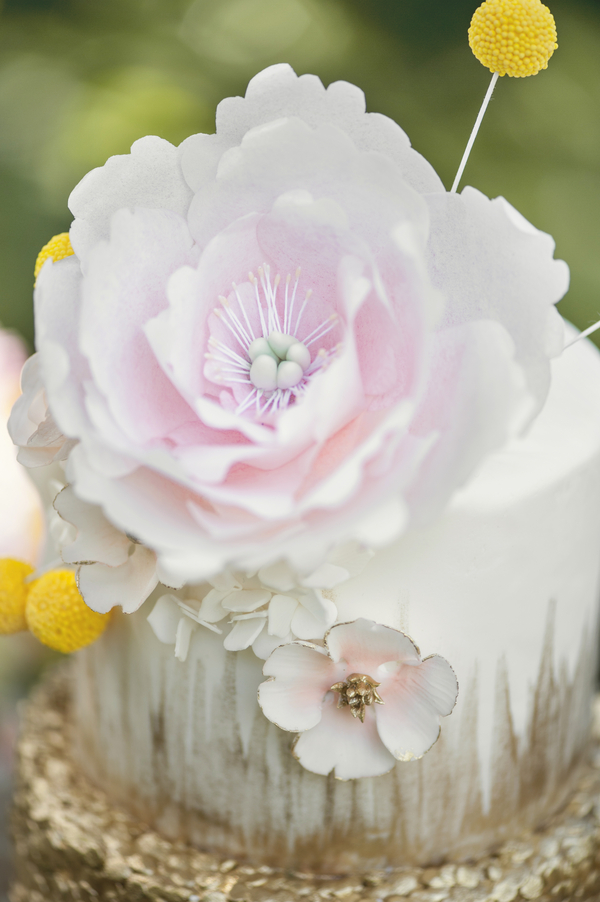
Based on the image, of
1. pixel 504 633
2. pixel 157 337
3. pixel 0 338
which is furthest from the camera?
pixel 0 338

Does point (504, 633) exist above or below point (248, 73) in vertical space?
below

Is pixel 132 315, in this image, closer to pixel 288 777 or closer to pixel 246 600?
pixel 246 600

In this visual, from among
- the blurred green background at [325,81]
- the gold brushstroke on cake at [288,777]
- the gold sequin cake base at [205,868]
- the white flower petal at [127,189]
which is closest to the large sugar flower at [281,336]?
the white flower petal at [127,189]

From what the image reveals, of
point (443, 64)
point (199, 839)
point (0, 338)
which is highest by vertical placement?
point (443, 64)

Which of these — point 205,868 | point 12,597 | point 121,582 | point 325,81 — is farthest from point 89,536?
point 325,81

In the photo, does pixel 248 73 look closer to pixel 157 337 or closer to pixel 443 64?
pixel 443 64

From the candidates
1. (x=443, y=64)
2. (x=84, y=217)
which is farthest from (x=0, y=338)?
(x=443, y=64)

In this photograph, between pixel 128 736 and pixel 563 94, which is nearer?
pixel 128 736

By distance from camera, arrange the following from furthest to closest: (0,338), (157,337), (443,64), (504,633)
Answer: (443,64)
(0,338)
(504,633)
(157,337)
